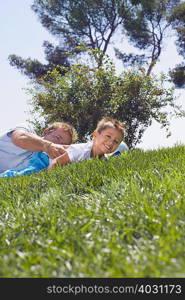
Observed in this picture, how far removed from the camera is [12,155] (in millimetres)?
6379

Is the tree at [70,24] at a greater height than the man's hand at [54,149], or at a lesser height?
greater

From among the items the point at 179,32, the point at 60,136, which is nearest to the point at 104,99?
the point at 60,136

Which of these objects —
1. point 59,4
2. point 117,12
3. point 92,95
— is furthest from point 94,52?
point 59,4

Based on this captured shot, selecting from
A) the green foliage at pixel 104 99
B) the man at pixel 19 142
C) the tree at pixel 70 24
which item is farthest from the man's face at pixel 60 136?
the tree at pixel 70 24

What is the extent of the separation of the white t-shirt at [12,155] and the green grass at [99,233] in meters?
3.01

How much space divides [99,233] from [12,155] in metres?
4.66

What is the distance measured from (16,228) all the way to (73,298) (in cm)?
100

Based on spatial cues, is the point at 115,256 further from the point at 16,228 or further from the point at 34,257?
the point at 16,228

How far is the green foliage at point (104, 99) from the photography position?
14.5 m

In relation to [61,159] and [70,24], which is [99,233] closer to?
[61,159]

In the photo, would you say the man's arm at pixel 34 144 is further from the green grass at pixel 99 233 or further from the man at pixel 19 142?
the green grass at pixel 99 233

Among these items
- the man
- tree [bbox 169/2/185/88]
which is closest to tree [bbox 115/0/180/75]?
tree [bbox 169/2/185/88]

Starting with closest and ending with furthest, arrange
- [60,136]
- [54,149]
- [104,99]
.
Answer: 1. [54,149]
2. [60,136]
3. [104,99]

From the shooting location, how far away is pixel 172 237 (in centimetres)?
164
